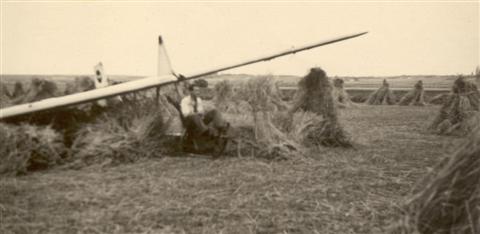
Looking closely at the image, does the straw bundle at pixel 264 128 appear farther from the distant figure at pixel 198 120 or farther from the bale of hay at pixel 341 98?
the bale of hay at pixel 341 98

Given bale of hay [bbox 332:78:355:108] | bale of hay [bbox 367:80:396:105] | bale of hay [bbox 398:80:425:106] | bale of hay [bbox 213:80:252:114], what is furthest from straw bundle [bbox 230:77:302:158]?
bale of hay [bbox 367:80:396:105]

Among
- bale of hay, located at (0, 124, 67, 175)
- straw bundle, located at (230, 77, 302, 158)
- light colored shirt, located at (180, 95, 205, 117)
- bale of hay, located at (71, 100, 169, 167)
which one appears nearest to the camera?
bale of hay, located at (0, 124, 67, 175)

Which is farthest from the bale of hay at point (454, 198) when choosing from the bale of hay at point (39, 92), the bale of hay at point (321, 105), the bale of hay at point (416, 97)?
the bale of hay at point (416, 97)

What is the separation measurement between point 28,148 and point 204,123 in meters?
3.44

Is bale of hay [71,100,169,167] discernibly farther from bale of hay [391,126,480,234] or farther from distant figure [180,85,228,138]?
bale of hay [391,126,480,234]

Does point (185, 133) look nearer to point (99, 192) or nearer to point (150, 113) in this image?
point (150, 113)

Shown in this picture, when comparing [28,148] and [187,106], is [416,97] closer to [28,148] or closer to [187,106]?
[187,106]

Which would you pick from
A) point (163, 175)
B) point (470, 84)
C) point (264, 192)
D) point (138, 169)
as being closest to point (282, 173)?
point (264, 192)

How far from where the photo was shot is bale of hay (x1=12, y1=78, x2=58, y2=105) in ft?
35.7

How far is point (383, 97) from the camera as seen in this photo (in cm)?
3036

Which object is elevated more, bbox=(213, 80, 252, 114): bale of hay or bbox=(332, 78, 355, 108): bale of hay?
bbox=(213, 80, 252, 114): bale of hay

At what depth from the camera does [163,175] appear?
26.5ft

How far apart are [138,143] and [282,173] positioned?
3.11 m

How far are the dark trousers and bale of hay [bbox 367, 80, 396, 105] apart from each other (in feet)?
71.0
